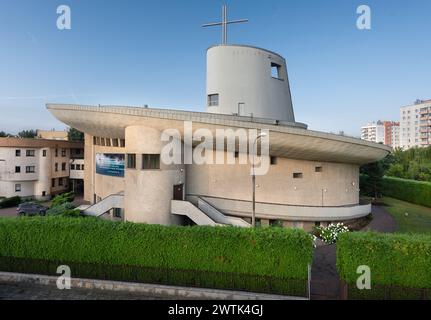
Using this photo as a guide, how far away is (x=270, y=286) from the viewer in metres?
13.8

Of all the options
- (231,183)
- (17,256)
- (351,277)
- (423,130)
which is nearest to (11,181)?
(17,256)

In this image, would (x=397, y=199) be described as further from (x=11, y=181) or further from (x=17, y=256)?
(x=11, y=181)

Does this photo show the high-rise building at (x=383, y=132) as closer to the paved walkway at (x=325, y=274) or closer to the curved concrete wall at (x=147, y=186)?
the paved walkway at (x=325, y=274)

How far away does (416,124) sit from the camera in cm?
12794

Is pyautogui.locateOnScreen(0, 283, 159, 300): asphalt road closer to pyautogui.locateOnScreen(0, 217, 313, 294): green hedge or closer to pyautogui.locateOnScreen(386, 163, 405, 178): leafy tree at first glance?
pyautogui.locateOnScreen(0, 217, 313, 294): green hedge

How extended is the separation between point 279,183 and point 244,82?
1196 centimetres

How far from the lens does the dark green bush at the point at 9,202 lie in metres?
38.9

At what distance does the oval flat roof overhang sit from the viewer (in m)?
22.4

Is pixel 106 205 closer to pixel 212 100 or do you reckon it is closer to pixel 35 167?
pixel 212 100

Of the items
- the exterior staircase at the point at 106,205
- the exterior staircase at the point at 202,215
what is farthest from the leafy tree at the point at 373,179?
the exterior staircase at the point at 106,205

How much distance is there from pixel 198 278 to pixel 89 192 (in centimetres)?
3289

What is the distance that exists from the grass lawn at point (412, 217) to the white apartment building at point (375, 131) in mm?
151488
